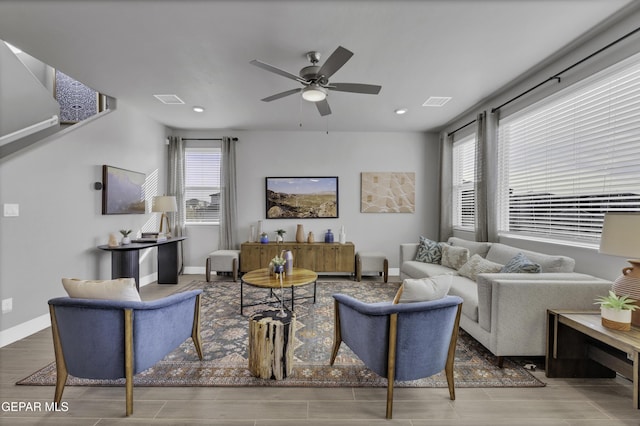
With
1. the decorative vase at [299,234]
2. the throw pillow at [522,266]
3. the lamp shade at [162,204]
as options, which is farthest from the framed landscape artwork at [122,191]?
the throw pillow at [522,266]

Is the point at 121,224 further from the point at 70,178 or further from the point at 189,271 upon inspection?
the point at 189,271

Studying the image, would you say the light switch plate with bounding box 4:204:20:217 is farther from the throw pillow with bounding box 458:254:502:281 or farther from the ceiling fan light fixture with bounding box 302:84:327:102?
the throw pillow with bounding box 458:254:502:281

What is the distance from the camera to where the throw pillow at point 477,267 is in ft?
10.3

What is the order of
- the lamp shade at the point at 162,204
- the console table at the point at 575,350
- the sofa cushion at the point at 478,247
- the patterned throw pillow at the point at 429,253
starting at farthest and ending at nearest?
the lamp shade at the point at 162,204 < the patterned throw pillow at the point at 429,253 < the sofa cushion at the point at 478,247 < the console table at the point at 575,350

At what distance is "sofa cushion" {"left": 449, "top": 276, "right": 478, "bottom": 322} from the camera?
2.58 m

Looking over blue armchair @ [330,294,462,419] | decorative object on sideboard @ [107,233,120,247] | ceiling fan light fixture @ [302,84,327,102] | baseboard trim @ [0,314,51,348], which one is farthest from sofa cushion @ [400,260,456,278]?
baseboard trim @ [0,314,51,348]

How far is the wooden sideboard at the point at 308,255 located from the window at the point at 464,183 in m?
2.07

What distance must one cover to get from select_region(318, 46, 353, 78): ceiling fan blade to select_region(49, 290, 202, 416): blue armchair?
226 centimetres

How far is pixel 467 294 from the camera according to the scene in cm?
280

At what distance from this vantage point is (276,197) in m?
5.63

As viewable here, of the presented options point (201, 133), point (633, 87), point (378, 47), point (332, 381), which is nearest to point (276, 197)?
point (201, 133)

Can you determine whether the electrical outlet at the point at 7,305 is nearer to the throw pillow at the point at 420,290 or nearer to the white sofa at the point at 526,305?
the throw pillow at the point at 420,290

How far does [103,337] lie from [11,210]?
2143 millimetres

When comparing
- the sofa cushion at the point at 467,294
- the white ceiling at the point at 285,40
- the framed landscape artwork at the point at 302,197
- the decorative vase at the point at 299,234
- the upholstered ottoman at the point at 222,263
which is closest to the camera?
the white ceiling at the point at 285,40
